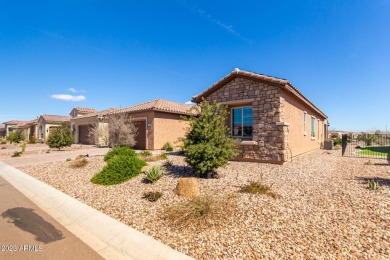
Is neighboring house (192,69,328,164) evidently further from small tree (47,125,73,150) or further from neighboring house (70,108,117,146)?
neighboring house (70,108,117,146)

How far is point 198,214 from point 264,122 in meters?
7.42

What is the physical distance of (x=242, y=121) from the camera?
450 inches

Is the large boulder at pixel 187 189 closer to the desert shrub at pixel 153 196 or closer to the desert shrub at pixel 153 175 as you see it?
the desert shrub at pixel 153 196

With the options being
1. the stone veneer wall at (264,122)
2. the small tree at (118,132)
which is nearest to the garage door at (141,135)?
the small tree at (118,132)

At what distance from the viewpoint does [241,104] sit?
37.0ft

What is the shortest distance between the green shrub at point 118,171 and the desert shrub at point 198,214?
3.51 meters

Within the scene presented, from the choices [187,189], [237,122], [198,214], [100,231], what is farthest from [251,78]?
[100,231]

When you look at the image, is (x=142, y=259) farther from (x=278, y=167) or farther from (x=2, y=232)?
(x=278, y=167)

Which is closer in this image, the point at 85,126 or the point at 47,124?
the point at 85,126

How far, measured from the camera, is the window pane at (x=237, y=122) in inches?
454

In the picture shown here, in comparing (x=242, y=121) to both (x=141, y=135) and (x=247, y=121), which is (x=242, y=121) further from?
(x=141, y=135)

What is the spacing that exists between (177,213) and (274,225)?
206 cm

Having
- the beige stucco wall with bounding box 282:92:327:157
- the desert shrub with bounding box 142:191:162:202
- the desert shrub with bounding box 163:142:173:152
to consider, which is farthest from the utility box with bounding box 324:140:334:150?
the desert shrub with bounding box 142:191:162:202

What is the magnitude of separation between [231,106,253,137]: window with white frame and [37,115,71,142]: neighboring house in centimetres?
3388
